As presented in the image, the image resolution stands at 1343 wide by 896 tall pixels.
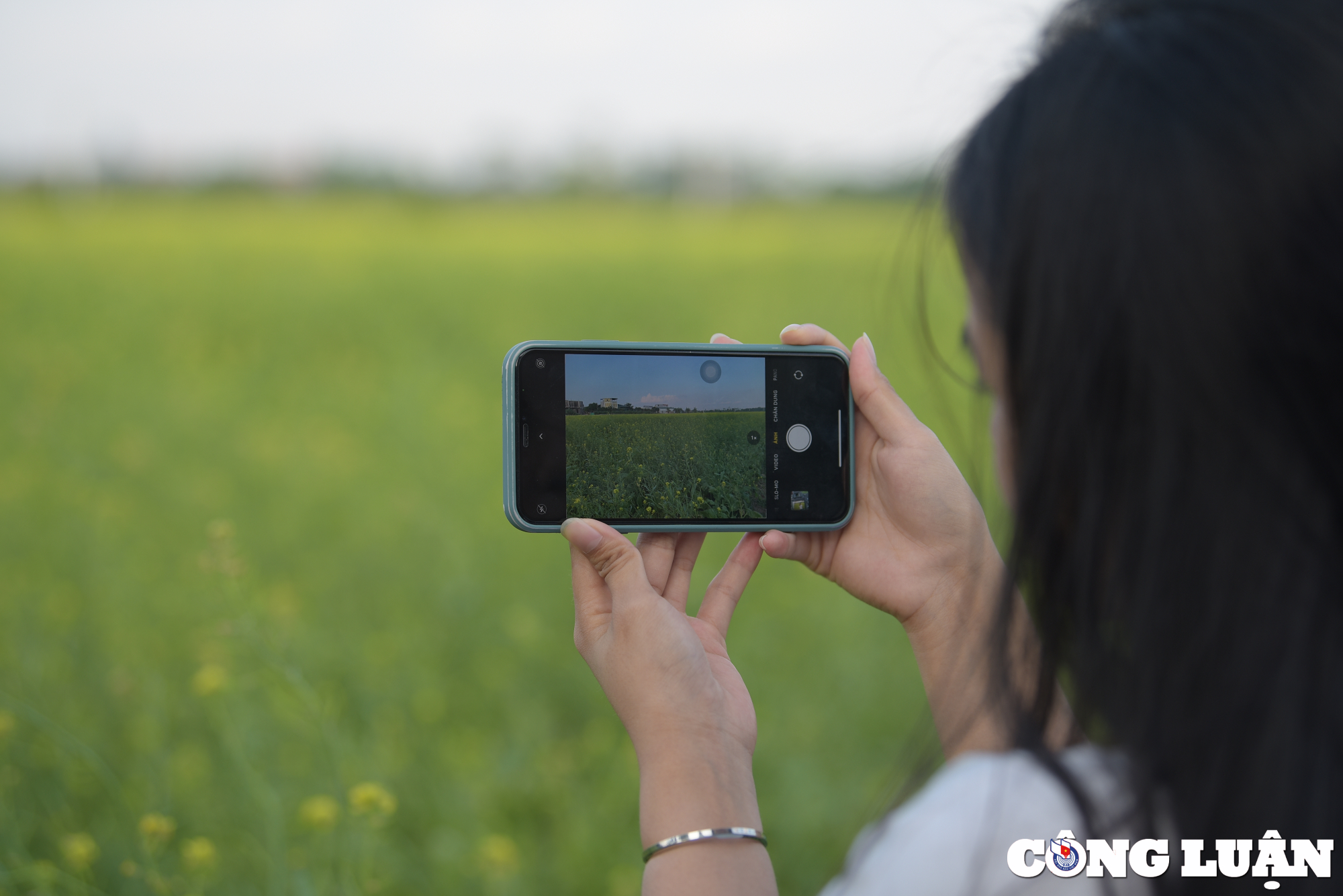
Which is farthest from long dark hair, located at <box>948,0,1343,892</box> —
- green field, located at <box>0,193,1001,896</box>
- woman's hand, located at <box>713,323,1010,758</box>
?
woman's hand, located at <box>713,323,1010,758</box>

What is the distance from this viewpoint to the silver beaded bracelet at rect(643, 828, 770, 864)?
72 cm

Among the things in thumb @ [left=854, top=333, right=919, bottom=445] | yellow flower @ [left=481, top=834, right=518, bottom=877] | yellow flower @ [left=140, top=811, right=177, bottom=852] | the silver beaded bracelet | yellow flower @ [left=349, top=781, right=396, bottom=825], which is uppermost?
thumb @ [left=854, top=333, right=919, bottom=445]

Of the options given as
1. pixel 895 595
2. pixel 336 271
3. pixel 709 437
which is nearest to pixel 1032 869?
pixel 895 595

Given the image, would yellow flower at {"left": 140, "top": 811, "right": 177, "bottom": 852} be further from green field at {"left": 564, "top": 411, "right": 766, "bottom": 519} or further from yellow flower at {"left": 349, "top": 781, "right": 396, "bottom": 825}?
green field at {"left": 564, "top": 411, "right": 766, "bottom": 519}

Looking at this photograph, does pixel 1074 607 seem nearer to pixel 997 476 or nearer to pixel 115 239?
pixel 997 476

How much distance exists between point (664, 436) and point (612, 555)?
210mm

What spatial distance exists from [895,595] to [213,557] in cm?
87

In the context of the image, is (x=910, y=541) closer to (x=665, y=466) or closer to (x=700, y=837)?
(x=665, y=466)

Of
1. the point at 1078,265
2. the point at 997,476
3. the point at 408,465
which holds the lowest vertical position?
the point at 408,465

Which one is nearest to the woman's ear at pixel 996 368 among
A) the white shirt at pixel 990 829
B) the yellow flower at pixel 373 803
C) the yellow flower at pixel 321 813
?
the white shirt at pixel 990 829

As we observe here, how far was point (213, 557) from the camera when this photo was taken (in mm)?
1139

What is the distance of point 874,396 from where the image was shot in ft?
3.54

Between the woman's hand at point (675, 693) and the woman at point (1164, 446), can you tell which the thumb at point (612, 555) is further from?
the woman at point (1164, 446)

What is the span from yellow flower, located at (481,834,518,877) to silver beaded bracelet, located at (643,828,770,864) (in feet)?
2.43
